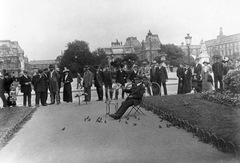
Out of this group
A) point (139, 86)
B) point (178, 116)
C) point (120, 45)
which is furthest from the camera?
point (120, 45)

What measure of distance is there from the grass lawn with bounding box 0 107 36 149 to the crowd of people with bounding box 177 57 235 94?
854 centimetres

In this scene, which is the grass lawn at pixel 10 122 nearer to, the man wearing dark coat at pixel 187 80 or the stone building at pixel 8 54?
the stone building at pixel 8 54

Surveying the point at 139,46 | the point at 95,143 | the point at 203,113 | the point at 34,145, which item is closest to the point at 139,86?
the point at 203,113

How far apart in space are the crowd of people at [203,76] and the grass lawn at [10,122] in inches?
336

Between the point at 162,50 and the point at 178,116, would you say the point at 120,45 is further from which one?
the point at 178,116

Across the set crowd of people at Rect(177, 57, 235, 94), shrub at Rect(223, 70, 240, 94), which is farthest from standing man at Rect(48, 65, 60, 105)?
shrub at Rect(223, 70, 240, 94)

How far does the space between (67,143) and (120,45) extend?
133625 mm

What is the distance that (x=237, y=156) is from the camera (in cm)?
505

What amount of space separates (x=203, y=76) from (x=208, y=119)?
25.7 feet

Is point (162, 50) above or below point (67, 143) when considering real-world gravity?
above

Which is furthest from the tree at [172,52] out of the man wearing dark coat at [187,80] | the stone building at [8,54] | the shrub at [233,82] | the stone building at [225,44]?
the shrub at [233,82]

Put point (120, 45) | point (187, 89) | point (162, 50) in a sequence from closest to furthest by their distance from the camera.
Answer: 1. point (187, 89)
2. point (162, 50)
3. point (120, 45)

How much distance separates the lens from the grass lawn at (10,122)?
7.24m

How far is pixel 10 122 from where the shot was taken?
8.87 meters
